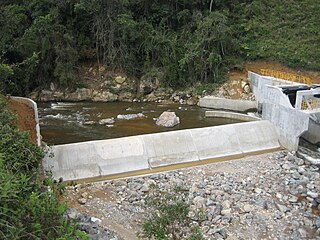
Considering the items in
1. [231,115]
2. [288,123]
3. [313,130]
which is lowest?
[231,115]

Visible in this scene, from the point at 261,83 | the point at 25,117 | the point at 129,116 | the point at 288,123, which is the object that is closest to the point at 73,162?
the point at 25,117

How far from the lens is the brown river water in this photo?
17047 millimetres

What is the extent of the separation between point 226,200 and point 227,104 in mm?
11331

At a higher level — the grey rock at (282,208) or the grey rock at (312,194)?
the grey rock at (312,194)

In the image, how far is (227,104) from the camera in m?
22.0

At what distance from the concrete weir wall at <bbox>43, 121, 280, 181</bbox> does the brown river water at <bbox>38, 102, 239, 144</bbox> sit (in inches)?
103

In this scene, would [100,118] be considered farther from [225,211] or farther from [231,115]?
[225,211]

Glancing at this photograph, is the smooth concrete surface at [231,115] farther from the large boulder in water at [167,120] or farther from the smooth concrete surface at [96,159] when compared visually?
the smooth concrete surface at [96,159]

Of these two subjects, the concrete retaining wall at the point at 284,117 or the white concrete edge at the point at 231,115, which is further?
the white concrete edge at the point at 231,115

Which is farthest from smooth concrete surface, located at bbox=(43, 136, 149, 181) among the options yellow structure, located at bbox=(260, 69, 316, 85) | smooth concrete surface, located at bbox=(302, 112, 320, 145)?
yellow structure, located at bbox=(260, 69, 316, 85)

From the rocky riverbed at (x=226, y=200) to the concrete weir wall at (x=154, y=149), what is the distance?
41.4 inches

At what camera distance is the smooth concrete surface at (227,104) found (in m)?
21.4

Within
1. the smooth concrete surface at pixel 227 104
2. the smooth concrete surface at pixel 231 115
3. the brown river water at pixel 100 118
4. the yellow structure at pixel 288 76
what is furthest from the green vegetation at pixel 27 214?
the yellow structure at pixel 288 76

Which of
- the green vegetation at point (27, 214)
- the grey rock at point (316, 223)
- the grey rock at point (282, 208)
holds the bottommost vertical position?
the grey rock at point (316, 223)
